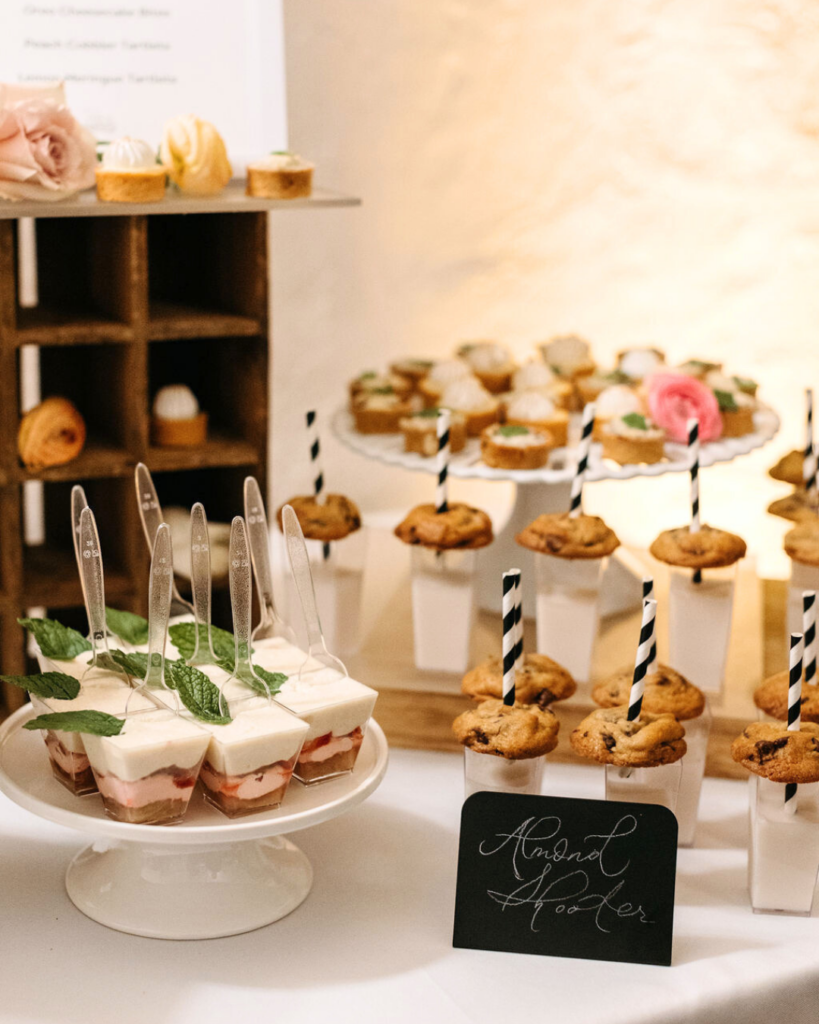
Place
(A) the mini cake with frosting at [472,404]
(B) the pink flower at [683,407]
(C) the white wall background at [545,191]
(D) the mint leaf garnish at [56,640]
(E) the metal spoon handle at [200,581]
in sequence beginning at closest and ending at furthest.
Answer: (E) the metal spoon handle at [200,581], (D) the mint leaf garnish at [56,640], (B) the pink flower at [683,407], (A) the mini cake with frosting at [472,404], (C) the white wall background at [545,191]

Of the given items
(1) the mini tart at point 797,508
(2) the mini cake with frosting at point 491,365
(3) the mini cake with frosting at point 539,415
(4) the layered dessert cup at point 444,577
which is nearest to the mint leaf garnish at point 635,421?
(3) the mini cake with frosting at point 539,415

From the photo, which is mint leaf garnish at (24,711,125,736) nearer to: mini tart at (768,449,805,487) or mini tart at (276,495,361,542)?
mini tart at (276,495,361,542)

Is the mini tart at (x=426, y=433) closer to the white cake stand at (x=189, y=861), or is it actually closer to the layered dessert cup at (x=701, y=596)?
the layered dessert cup at (x=701, y=596)

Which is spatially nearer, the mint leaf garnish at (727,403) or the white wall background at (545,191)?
the mint leaf garnish at (727,403)

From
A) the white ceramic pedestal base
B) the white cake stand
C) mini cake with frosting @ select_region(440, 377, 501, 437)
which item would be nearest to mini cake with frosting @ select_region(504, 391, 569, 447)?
mini cake with frosting @ select_region(440, 377, 501, 437)

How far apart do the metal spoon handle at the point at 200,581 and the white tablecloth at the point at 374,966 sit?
277 mm

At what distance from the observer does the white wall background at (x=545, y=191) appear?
9.09 feet

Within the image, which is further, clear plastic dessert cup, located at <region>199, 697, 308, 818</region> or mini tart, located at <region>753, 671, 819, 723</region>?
mini tart, located at <region>753, 671, 819, 723</region>

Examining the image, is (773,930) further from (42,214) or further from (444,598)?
(42,214)

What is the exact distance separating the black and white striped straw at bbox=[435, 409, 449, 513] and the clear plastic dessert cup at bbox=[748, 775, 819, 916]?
0.64 metres

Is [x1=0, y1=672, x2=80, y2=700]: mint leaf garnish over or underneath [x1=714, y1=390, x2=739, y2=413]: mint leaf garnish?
underneath

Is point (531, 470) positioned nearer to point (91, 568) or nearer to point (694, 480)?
point (694, 480)

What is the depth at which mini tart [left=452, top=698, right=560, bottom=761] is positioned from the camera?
1.27 meters

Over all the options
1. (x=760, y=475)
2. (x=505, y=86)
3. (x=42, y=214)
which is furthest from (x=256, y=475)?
(x=760, y=475)
